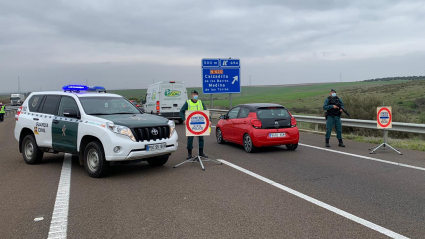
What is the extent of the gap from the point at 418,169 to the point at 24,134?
966cm

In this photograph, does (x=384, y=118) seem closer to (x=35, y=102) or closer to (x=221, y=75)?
(x=35, y=102)

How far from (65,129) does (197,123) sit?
3067 millimetres

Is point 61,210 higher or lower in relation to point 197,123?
lower

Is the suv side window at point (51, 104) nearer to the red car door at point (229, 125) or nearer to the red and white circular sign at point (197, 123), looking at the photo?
the red and white circular sign at point (197, 123)

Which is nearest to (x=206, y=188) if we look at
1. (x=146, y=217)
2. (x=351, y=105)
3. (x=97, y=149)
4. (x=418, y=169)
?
(x=146, y=217)

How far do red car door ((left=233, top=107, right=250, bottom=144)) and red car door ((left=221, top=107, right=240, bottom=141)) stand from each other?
0.65 ft

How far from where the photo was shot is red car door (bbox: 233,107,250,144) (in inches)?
417

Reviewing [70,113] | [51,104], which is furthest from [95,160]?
[51,104]

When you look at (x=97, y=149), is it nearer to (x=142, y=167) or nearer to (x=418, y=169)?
(x=142, y=167)

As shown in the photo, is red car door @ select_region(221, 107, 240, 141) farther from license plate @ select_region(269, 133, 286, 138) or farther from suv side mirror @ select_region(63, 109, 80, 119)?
suv side mirror @ select_region(63, 109, 80, 119)

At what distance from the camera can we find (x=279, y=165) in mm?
8312

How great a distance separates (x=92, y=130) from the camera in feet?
23.0

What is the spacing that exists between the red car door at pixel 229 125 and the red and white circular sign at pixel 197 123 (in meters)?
2.75

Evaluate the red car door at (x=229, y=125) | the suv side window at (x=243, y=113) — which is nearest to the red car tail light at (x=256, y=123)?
the suv side window at (x=243, y=113)
